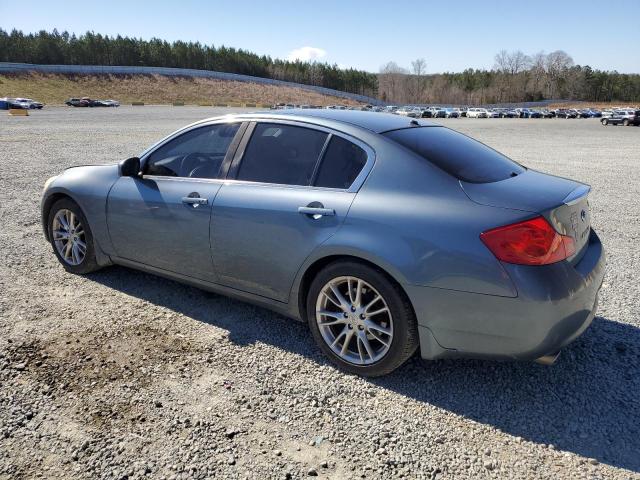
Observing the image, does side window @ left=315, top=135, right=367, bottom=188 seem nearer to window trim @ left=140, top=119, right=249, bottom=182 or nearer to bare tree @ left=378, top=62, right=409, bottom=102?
window trim @ left=140, top=119, right=249, bottom=182

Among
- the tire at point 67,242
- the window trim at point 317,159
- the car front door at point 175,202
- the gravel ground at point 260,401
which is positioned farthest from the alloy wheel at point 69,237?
the window trim at point 317,159

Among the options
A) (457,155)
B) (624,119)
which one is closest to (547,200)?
(457,155)

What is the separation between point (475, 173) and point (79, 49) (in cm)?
12322

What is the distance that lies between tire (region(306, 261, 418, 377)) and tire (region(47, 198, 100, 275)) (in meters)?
2.54

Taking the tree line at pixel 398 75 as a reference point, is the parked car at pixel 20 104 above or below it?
below

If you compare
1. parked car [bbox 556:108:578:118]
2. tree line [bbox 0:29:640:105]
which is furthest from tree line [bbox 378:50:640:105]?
parked car [bbox 556:108:578:118]

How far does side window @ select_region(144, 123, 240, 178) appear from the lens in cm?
395

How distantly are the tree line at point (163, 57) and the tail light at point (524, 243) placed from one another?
392ft

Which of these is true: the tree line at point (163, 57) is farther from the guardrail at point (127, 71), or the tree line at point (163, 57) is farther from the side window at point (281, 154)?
the side window at point (281, 154)

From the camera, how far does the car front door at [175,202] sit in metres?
3.83

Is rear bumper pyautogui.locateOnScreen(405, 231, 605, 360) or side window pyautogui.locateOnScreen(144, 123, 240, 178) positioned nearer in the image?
rear bumper pyautogui.locateOnScreen(405, 231, 605, 360)

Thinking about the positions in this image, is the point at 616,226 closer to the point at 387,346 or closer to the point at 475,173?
the point at 475,173

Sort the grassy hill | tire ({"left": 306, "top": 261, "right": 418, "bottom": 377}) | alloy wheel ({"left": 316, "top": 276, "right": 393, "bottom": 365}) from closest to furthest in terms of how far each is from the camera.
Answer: tire ({"left": 306, "top": 261, "right": 418, "bottom": 377}), alloy wheel ({"left": 316, "top": 276, "right": 393, "bottom": 365}), the grassy hill

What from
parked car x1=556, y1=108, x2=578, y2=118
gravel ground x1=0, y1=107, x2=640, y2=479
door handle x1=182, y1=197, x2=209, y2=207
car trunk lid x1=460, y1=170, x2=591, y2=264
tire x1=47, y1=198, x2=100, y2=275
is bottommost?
gravel ground x1=0, y1=107, x2=640, y2=479
